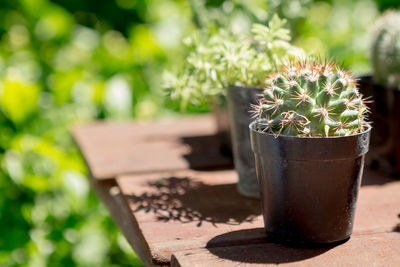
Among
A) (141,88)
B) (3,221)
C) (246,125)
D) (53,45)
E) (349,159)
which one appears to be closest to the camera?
(349,159)

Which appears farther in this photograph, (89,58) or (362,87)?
(89,58)

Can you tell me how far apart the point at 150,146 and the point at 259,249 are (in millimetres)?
958

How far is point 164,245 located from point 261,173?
23 cm

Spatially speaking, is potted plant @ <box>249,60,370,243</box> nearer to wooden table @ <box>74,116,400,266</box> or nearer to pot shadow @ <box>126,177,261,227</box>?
wooden table @ <box>74,116,400,266</box>

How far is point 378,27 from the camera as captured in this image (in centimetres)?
153

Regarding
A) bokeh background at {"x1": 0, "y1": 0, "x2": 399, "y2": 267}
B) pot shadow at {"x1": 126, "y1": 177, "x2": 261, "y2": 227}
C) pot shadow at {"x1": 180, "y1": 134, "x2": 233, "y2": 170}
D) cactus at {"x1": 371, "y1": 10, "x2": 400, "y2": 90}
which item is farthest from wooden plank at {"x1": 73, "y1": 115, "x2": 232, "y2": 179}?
cactus at {"x1": 371, "y1": 10, "x2": 400, "y2": 90}

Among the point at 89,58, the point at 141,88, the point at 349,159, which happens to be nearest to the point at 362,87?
the point at 349,159

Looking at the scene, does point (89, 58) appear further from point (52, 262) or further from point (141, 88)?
point (52, 262)

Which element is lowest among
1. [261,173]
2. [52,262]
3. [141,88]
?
[52,262]

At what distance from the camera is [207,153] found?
175 cm

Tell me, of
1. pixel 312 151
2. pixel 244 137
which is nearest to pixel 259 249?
pixel 312 151

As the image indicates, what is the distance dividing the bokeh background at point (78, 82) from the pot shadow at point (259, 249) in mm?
769

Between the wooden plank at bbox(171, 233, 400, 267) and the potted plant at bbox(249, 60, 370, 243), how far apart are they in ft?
0.08

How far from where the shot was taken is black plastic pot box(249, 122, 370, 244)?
0.94 m
